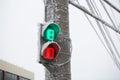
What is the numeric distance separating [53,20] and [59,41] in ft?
1.22

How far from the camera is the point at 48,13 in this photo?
268 inches

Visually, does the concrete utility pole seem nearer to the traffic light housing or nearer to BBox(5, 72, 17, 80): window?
the traffic light housing

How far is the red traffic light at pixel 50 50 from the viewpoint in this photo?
6426 millimetres

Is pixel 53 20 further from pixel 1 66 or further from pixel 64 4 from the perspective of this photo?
pixel 1 66

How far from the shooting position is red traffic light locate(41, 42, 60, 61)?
6.43 metres

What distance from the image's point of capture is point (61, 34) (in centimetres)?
682

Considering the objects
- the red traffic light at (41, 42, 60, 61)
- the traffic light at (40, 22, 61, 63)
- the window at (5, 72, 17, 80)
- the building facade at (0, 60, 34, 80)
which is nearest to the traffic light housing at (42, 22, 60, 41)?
the traffic light at (40, 22, 61, 63)

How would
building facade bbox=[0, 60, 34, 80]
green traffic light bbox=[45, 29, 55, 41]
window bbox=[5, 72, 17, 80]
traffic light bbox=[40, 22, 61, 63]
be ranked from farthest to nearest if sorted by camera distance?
window bbox=[5, 72, 17, 80]
building facade bbox=[0, 60, 34, 80]
green traffic light bbox=[45, 29, 55, 41]
traffic light bbox=[40, 22, 61, 63]

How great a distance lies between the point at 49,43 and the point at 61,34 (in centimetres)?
41

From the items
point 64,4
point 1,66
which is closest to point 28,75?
point 1,66

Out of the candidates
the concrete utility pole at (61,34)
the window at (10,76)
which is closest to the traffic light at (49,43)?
the concrete utility pole at (61,34)

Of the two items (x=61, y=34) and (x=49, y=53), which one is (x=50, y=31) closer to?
(x=61, y=34)

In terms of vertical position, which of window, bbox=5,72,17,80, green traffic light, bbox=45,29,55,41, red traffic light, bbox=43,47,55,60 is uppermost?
window, bbox=5,72,17,80

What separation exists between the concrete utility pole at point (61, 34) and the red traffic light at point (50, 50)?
111 mm
